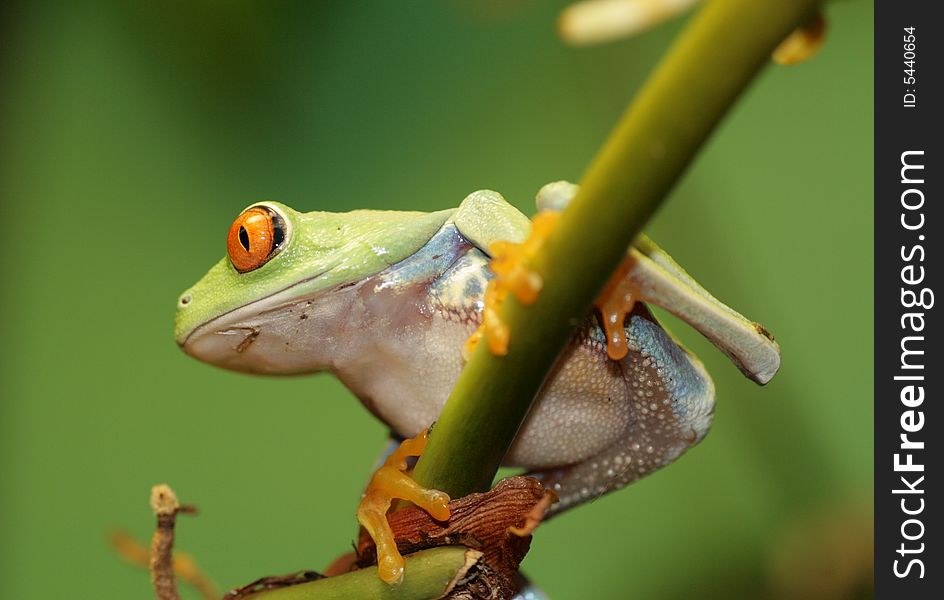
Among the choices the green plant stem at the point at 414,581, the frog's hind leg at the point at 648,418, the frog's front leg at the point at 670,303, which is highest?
the frog's front leg at the point at 670,303

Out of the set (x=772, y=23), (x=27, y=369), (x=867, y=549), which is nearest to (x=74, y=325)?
(x=27, y=369)

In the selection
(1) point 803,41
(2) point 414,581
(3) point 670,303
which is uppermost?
(1) point 803,41

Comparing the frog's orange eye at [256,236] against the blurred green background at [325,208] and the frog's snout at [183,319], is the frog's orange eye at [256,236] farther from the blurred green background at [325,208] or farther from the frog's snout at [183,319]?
the blurred green background at [325,208]

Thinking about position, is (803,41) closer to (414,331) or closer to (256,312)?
(414,331)

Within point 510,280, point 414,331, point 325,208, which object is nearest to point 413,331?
point 414,331

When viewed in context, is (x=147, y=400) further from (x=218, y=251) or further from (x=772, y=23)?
(x=772, y=23)

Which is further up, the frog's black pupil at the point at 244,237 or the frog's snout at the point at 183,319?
the frog's black pupil at the point at 244,237
